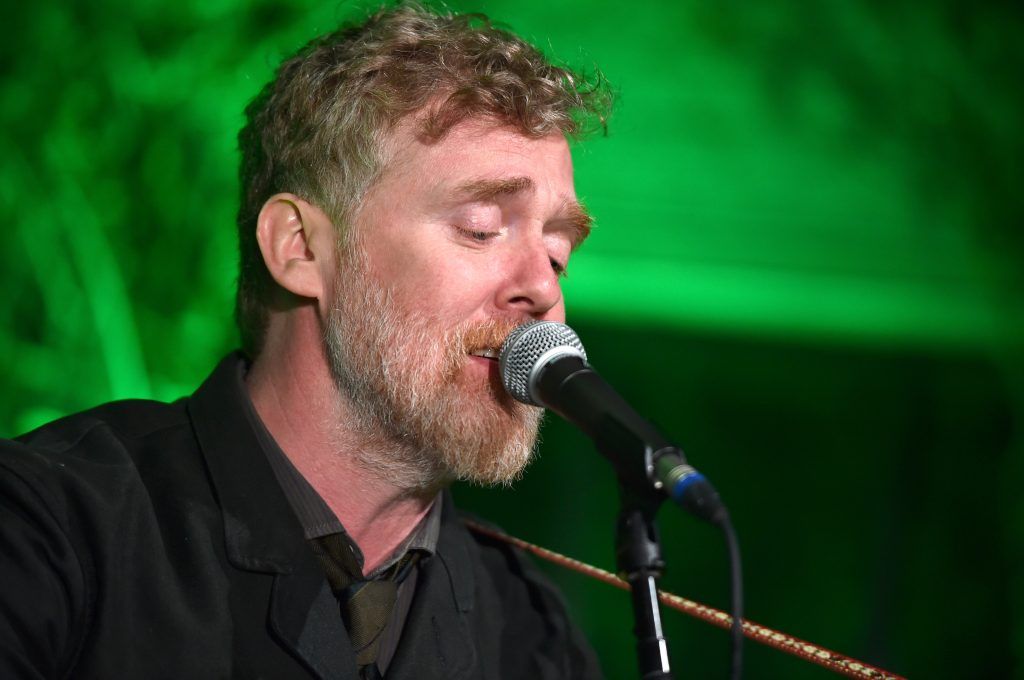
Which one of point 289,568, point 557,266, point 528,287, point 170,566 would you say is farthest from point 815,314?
point 170,566

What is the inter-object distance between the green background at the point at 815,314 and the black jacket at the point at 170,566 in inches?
42.0

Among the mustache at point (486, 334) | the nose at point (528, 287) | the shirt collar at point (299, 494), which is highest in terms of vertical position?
the nose at point (528, 287)

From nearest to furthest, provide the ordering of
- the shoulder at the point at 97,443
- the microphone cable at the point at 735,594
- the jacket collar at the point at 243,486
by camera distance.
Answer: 1. the microphone cable at the point at 735,594
2. the shoulder at the point at 97,443
3. the jacket collar at the point at 243,486

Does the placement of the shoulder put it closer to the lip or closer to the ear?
the ear

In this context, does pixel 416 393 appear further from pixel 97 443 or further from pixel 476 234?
pixel 97 443

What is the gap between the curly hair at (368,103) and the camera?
6.41 feet

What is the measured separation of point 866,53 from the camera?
2.86m

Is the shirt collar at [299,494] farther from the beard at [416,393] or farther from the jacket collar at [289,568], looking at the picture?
the beard at [416,393]

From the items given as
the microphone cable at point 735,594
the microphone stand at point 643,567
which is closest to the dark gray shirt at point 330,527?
the microphone stand at point 643,567

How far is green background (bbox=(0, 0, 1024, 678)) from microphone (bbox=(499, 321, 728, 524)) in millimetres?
1341

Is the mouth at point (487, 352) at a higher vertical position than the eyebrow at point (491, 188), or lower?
lower

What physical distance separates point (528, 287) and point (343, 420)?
0.47 meters

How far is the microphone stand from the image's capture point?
1207mm

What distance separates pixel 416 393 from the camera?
1836 millimetres
